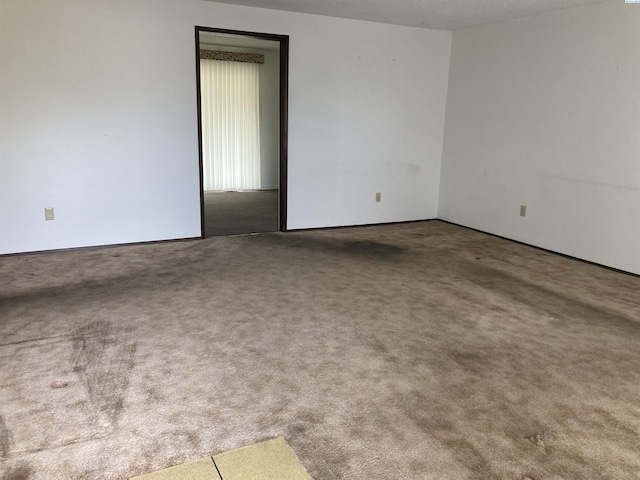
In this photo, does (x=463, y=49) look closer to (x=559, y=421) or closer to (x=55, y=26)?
(x=55, y=26)

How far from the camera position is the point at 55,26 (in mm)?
4199

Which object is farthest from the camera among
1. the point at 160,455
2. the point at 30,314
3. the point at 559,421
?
the point at 30,314

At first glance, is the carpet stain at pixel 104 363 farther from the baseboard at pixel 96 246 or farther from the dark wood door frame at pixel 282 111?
the dark wood door frame at pixel 282 111

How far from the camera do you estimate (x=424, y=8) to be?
4777 mm

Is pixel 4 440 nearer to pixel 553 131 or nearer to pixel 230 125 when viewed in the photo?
pixel 553 131

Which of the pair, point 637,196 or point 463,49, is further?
point 463,49

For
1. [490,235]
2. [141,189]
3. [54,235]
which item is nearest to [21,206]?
[54,235]

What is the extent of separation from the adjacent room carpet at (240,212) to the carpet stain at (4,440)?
3433 mm

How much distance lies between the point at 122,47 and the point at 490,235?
4.28 metres

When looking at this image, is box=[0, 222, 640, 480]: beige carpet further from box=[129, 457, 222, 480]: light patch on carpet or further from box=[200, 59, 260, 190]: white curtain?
box=[200, 59, 260, 190]: white curtain

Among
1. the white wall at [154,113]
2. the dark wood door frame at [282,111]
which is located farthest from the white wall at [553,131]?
the dark wood door frame at [282,111]

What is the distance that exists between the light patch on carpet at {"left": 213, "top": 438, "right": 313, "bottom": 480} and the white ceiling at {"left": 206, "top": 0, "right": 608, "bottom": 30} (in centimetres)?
402

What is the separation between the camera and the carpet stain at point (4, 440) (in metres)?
1.81

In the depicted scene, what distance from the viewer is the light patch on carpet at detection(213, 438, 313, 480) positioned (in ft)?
5.67
